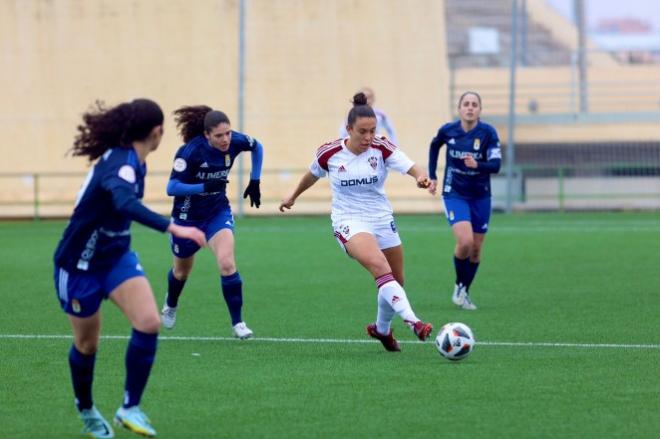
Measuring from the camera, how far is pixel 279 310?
1216 cm

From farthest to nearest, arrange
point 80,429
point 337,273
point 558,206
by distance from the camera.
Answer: point 558,206 → point 337,273 → point 80,429

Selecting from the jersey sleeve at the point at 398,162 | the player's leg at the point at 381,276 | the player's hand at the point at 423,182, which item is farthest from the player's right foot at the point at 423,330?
the jersey sleeve at the point at 398,162

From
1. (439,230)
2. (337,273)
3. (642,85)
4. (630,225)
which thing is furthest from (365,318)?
(642,85)

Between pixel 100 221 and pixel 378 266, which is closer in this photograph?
pixel 100 221

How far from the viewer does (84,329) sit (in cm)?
655

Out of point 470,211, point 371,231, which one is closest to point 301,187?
point 371,231

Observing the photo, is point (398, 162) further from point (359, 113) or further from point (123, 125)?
Result: point (123, 125)

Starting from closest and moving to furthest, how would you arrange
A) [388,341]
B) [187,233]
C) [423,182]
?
[187,233]
[423,182]
[388,341]

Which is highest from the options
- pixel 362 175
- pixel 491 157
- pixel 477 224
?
pixel 491 157

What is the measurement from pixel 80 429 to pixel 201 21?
22.6m

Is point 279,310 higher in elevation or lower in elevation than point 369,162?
lower

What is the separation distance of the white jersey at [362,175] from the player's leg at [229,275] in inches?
48.4

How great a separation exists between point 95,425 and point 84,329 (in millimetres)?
502

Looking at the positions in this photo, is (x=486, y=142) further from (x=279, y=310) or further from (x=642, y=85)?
(x=642, y=85)
